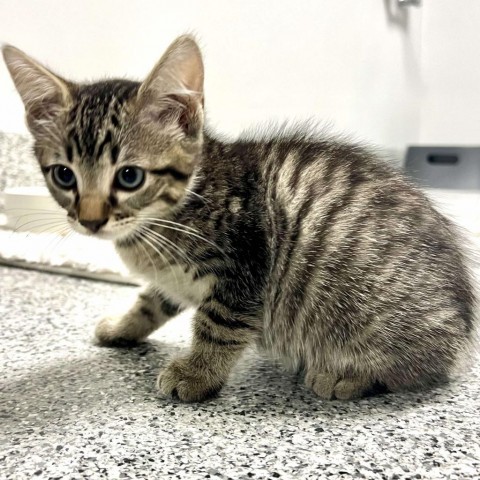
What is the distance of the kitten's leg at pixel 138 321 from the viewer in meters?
1.03

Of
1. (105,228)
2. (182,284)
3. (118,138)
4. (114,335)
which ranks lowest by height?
(114,335)

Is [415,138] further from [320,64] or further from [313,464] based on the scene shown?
[313,464]

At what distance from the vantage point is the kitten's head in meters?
0.82

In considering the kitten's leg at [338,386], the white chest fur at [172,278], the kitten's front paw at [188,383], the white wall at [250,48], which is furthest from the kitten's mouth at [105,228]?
the white wall at [250,48]

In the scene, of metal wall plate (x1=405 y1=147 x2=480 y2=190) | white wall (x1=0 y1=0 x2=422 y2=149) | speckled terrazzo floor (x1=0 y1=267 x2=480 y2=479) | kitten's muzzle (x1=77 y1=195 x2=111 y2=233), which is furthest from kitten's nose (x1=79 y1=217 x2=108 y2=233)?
metal wall plate (x1=405 y1=147 x2=480 y2=190)

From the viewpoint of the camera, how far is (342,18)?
2184 mm

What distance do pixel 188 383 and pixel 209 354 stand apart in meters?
0.06

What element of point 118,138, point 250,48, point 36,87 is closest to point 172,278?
point 118,138

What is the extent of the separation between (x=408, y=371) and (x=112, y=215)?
1.64 ft

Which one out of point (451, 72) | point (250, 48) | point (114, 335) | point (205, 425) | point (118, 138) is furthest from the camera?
point (451, 72)

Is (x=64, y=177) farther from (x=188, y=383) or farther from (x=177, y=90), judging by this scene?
(x=188, y=383)

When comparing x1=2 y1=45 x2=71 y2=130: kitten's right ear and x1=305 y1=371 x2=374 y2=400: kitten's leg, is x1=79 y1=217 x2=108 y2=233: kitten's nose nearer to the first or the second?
x1=2 y1=45 x2=71 y2=130: kitten's right ear

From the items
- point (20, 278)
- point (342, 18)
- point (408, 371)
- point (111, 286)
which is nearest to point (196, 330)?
point (408, 371)

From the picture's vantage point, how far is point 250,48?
6.50 ft
